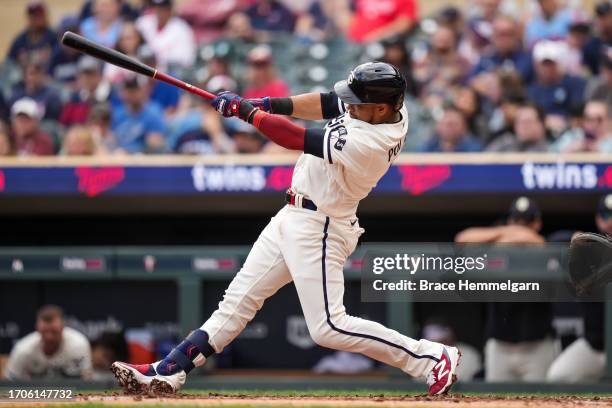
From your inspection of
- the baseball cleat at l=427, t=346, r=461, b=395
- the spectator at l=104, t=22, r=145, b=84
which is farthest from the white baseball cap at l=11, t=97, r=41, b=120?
the baseball cleat at l=427, t=346, r=461, b=395

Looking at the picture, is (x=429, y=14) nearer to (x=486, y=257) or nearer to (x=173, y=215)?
(x=173, y=215)

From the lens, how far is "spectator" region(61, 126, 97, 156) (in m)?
7.31

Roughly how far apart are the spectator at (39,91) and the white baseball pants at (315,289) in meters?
4.72

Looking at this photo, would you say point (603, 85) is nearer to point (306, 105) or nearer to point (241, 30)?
point (241, 30)

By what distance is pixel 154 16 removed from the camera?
9.46 metres

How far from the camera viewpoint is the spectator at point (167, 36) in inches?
361

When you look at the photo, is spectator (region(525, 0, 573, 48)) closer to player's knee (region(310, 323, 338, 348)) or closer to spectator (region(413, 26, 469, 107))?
spectator (region(413, 26, 469, 107))

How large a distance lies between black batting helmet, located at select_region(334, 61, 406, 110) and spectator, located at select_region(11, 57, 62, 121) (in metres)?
4.93

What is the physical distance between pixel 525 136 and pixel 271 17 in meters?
3.10

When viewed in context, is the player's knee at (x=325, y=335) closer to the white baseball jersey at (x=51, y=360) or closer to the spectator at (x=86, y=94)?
the white baseball jersey at (x=51, y=360)

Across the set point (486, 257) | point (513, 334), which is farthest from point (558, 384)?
point (486, 257)

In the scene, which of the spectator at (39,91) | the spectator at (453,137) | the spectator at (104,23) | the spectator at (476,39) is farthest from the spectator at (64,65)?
the spectator at (453,137)

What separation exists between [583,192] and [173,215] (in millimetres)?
2847

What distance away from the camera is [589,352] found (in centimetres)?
621
